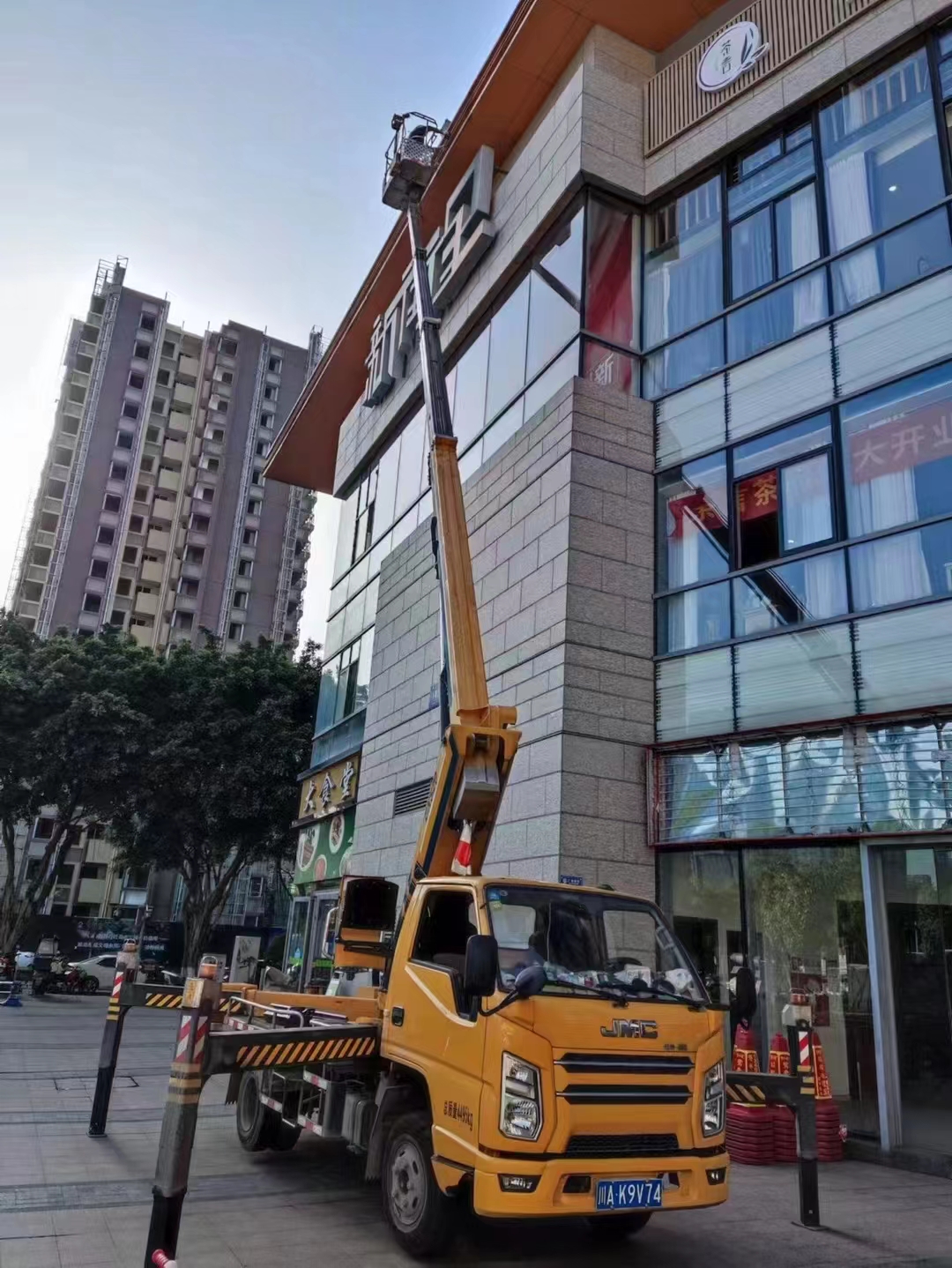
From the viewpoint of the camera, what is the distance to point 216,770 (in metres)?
30.5

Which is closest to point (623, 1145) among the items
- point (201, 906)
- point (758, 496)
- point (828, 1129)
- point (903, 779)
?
point (828, 1129)

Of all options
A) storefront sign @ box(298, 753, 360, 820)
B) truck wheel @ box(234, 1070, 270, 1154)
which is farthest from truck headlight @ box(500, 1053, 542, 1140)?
storefront sign @ box(298, 753, 360, 820)

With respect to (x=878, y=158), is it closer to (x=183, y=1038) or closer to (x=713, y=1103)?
(x=713, y=1103)

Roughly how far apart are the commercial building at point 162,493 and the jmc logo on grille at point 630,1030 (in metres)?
59.7

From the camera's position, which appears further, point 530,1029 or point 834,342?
point 834,342

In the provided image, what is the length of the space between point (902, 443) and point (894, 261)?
254 cm

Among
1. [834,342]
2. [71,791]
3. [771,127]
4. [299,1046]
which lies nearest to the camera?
→ [299,1046]

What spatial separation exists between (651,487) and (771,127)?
586 centimetres

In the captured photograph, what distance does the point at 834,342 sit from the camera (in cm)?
1198

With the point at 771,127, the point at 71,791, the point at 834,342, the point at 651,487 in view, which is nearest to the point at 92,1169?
the point at 651,487

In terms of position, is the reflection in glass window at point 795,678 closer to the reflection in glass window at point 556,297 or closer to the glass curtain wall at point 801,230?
the glass curtain wall at point 801,230

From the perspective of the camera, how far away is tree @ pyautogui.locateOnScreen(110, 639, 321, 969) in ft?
98.9

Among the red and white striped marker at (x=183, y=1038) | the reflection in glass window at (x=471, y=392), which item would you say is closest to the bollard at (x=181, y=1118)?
the red and white striped marker at (x=183, y=1038)

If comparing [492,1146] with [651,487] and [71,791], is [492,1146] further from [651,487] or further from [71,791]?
[71,791]
